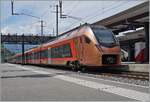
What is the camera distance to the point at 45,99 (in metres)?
10.8

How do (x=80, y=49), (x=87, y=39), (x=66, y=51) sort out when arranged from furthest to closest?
1. (x=66, y=51)
2. (x=80, y=49)
3. (x=87, y=39)

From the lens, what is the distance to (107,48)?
24.3m

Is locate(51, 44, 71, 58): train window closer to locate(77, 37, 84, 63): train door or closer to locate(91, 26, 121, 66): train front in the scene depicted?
locate(77, 37, 84, 63): train door

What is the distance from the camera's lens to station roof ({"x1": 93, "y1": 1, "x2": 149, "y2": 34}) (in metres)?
44.6

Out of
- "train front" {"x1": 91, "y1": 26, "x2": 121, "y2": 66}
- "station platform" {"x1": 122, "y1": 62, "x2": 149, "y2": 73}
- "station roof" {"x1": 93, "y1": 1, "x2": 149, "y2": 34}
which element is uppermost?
"station roof" {"x1": 93, "y1": 1, "x2": 149, "y2": 34}

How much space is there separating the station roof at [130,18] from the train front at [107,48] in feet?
63.3

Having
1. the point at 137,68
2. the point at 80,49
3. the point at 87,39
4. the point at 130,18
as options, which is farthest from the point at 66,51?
the point at 130,18

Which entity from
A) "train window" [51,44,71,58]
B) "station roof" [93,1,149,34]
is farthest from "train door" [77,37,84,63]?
"station roof" [93,1,149,34]

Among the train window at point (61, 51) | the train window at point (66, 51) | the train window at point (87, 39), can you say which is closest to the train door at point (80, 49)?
the train window at point (87, 39)

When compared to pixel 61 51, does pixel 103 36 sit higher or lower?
higher

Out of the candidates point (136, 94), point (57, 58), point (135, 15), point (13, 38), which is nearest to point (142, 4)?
point (135, 15)

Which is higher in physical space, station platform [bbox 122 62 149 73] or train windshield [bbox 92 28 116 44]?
train windshield [bbox 92 28 116 44]

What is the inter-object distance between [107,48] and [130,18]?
81.2 feet

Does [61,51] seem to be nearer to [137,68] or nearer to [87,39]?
[87,39]
